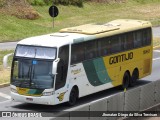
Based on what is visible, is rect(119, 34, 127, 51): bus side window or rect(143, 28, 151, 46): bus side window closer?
rect(119, 34, 127, 51): bus side window

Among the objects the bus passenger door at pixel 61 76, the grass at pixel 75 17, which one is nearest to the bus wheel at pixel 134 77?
the bus passenger door at pixel 61 76

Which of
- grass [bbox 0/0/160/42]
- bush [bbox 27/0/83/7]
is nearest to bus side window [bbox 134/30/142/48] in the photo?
grass [bbox 0/0/160/42]

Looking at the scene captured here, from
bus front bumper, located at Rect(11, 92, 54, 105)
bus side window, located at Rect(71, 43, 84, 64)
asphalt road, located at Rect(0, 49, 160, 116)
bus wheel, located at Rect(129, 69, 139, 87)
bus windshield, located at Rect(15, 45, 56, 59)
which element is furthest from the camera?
bus wheel, located at Rect(129, 69, 139, 87)

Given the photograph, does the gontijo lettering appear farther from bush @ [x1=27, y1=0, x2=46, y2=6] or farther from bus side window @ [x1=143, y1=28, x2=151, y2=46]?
bush @ [x1=27, y1=0, x2=46, y2=6]

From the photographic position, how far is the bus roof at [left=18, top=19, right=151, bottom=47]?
20938 mm

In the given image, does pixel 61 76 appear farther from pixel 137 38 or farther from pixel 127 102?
pixel 137 38

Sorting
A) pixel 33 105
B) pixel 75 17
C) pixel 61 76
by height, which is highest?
pixel 75 17

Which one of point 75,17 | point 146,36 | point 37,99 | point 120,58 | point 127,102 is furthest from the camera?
point 75,17

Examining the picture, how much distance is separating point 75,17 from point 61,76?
38505 mm

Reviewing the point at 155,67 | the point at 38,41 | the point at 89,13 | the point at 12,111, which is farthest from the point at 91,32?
the point at 89,13

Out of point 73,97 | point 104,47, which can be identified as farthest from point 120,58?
point 73,97

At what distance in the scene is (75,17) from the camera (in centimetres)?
5872

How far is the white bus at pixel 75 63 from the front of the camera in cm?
2041

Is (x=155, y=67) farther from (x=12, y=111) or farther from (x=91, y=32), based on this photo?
(x=12, y=111)
